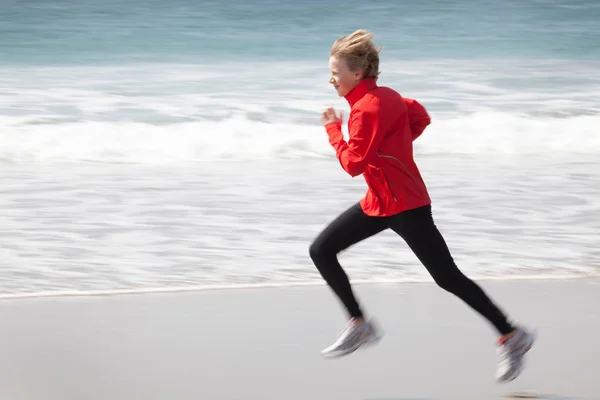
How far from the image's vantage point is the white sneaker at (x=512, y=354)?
388cm

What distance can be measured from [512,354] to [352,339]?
66 cm

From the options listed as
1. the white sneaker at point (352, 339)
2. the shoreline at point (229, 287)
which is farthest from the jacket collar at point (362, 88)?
the shoreline at point (229, 287)

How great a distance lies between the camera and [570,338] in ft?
15.0

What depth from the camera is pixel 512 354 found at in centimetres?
392

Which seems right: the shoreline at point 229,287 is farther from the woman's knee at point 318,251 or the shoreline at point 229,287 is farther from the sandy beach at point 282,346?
the woman's knee at point 318,251

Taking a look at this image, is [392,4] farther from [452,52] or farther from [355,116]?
[355,116]

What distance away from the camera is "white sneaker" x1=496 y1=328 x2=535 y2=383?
12.7 ft

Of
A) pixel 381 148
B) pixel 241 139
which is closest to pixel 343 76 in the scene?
pixel 381 148

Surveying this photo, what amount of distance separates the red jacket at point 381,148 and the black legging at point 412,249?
0.06 metres

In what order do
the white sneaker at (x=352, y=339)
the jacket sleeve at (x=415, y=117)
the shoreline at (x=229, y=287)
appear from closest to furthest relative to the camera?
the jacket sleeve at (x=415, y=117) < the white sneaker at (x=352, y=339) < the shoreline at (x=229, y=287)

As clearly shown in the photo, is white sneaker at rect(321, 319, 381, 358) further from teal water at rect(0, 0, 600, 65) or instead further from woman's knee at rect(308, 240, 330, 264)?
teal water at rect(0, 0, 600, 65)

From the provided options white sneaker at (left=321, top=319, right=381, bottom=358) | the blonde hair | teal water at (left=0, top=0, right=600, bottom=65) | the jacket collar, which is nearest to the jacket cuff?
the jacket collar

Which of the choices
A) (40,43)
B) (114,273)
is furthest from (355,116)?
(40,43)

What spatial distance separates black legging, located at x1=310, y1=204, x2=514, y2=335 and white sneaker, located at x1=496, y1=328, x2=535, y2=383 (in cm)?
6
